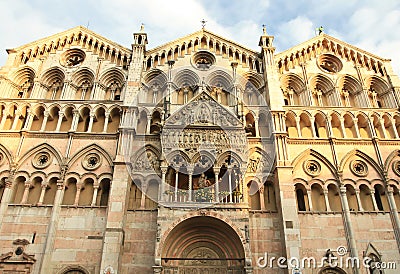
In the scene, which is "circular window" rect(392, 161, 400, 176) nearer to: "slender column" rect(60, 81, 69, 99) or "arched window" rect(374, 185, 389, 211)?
"arched window" rect(374, 185, 389, 211)

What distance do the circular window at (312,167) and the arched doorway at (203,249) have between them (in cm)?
610

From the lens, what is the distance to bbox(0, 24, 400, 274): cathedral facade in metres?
17.4

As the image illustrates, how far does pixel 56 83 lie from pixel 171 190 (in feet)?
38.9

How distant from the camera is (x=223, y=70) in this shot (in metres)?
23.9

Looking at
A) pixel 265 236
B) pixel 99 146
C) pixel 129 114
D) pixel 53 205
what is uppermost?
pixel 129 114

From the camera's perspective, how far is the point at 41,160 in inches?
787

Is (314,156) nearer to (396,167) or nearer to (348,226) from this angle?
(348,226)

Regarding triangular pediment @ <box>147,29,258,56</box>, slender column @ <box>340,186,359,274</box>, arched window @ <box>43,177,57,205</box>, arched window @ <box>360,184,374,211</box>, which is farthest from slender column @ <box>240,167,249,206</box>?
arched window @ <box>43,177,57,205</box>

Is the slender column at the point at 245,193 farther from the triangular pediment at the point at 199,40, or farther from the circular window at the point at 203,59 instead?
the triangular pediment at the point at 199,40

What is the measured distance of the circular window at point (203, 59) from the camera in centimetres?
2425

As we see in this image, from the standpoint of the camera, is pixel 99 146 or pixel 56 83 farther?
pixel 56 83

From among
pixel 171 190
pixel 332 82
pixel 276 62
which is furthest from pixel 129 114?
pixel 332 82

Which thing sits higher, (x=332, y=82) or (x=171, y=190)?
(x=332, y=82)

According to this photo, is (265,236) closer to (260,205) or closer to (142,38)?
(260,205)
